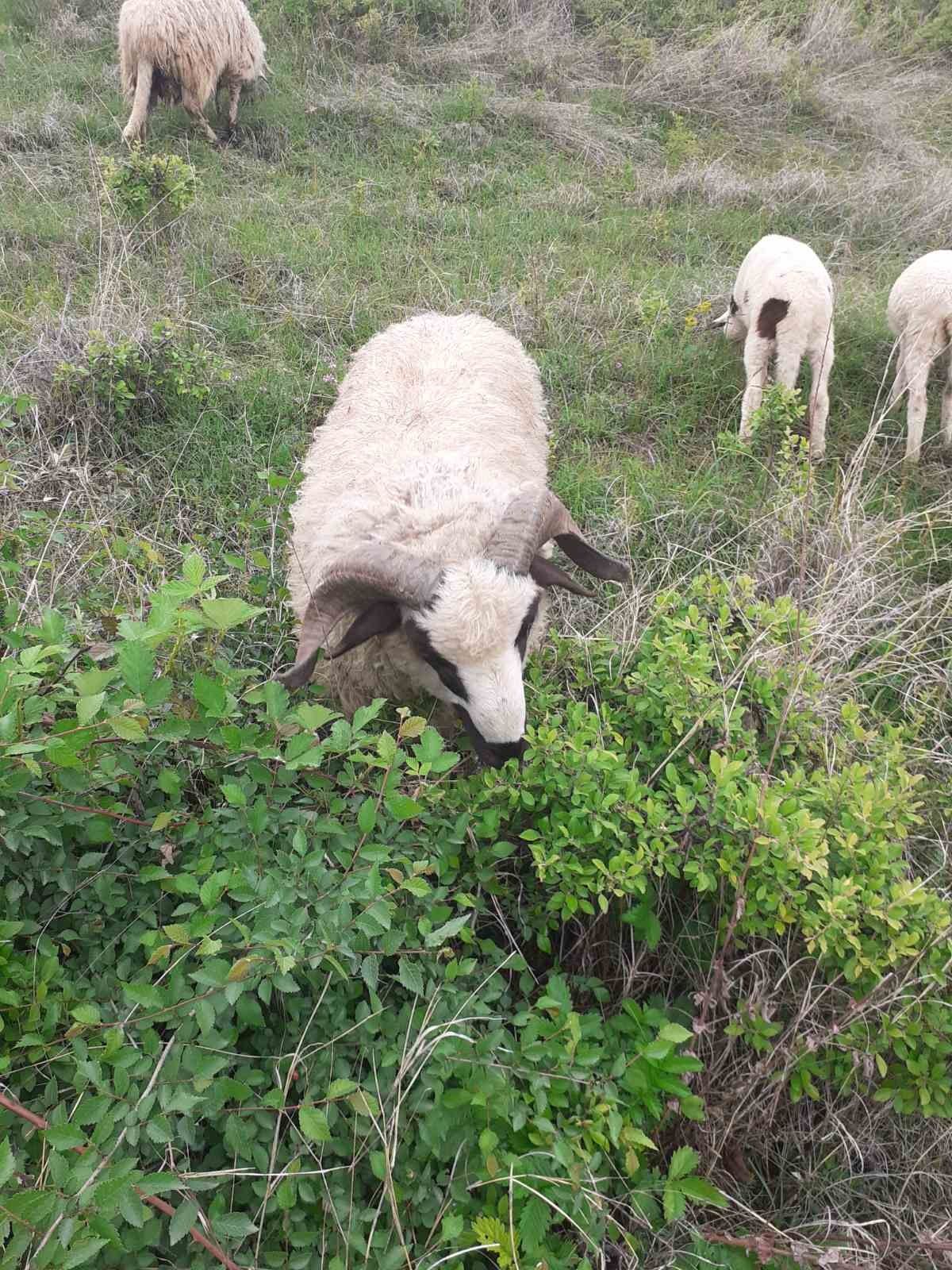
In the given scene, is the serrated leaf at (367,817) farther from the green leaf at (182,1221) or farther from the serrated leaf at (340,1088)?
the green leaf at (182,1221)

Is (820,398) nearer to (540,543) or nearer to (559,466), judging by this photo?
(559,466)

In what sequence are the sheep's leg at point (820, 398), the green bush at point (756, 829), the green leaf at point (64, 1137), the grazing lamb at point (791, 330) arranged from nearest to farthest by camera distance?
the green leaf at point (64, 1137)
the green bush at point (756, 829)
the sheep's leg at point (820, 398)
the grazing lamb at point (791, 330)

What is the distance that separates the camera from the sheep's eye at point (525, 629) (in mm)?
2658

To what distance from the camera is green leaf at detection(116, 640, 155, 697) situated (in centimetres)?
158

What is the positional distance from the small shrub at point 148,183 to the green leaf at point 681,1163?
6085 mm

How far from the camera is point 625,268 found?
6.36m

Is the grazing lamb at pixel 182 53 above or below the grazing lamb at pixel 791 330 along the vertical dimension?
above

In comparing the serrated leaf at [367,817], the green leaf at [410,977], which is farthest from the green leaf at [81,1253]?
the serrated leaf at [367,817]

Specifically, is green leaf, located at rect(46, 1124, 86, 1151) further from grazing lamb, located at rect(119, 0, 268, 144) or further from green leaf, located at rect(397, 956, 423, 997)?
grazing lamb, located at rect(119, 0, 268, 144)

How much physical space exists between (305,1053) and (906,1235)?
5.52 feet

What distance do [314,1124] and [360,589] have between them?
1.58 m

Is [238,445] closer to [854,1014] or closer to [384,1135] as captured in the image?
[384,1135]

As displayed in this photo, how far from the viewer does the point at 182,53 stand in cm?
732

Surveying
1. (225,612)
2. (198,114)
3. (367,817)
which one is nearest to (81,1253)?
(367,817)
